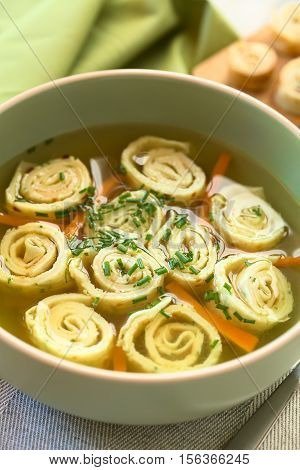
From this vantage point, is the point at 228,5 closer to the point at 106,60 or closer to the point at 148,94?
the point at 106,60

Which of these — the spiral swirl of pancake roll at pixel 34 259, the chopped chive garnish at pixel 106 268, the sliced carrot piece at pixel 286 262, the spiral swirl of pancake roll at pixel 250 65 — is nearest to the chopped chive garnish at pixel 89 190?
the spiral swirl of pancake roll at pixel 34 259

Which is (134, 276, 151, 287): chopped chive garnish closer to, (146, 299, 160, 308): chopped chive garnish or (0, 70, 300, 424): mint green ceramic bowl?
(146, 299, 160, 308): chopped chive garnish

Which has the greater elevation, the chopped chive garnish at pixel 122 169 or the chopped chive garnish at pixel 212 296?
the chopped chive garnish at pixel 122 169

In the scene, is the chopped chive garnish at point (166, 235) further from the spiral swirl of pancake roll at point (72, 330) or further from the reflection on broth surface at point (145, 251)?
the spiral swirl of pancake roll at point (72, 330)

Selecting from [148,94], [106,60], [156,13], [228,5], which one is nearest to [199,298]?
[148,94]

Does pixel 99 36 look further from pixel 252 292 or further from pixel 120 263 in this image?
pixel 252 292

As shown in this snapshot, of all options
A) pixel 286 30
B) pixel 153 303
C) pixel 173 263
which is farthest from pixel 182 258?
pixel 286 30

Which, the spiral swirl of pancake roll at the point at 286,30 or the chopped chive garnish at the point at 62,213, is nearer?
the chopped chive garnish at the point at 62,213
